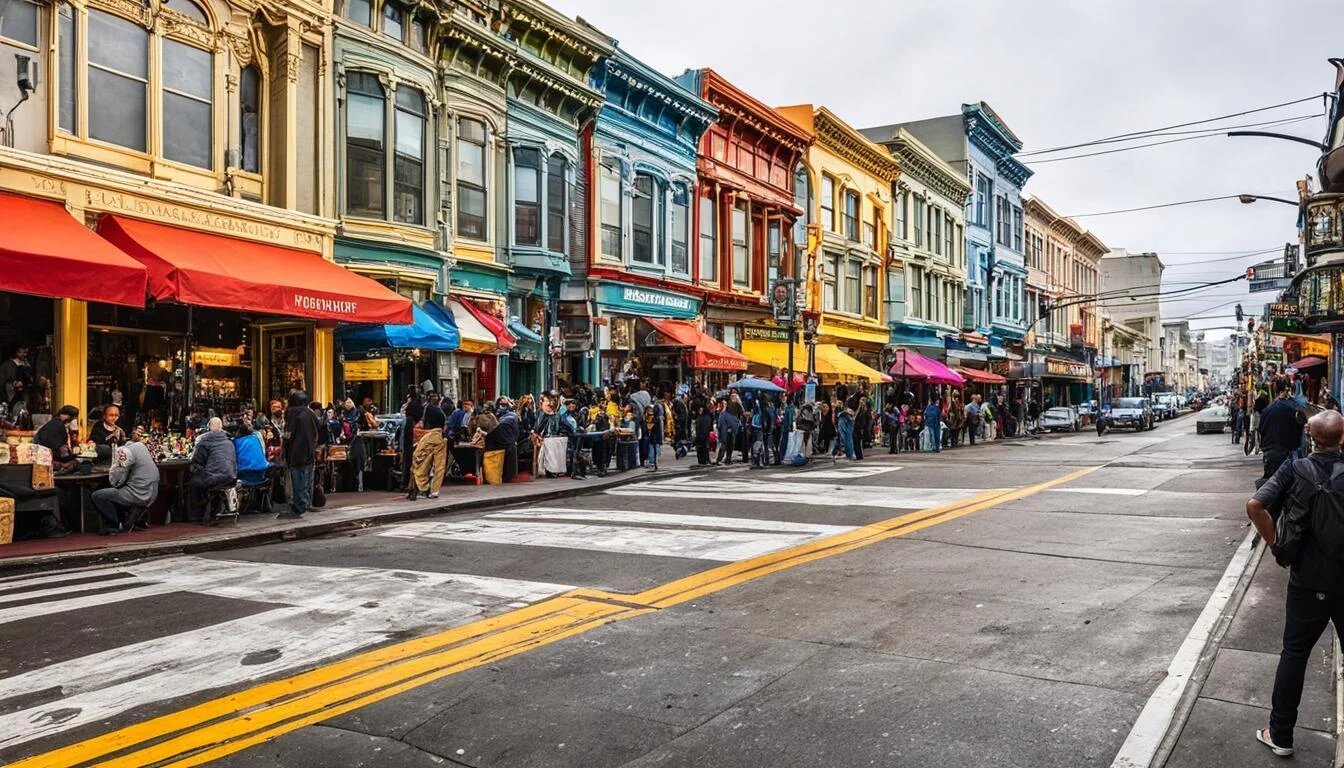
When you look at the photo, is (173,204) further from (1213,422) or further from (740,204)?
(1213,422)

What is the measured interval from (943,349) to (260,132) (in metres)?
38.0

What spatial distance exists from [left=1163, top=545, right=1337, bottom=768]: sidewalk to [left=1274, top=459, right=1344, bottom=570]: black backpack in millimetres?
983

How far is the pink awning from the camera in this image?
36844 millimetres

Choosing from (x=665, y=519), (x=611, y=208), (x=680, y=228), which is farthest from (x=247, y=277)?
(x=680, y=228)

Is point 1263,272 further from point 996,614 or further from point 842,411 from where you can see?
point 996,614

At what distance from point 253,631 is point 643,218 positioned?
22999mm

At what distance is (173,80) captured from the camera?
16.8 m

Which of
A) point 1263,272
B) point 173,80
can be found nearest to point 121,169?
point 173,80

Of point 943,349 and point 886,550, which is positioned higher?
point 943,349

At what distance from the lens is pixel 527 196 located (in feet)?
79.9

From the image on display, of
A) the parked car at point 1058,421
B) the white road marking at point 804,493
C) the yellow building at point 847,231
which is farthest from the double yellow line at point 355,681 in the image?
the parked car at point 1058,421

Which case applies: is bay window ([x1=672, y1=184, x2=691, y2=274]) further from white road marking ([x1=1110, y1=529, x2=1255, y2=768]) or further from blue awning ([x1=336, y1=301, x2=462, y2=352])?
white road marking ([x1=1110, y1=529, x2=1255, y2=768])

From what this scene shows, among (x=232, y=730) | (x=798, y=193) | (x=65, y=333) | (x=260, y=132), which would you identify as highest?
(x=798, y=193)

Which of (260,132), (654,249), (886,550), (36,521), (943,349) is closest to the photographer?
(886,550)
